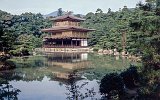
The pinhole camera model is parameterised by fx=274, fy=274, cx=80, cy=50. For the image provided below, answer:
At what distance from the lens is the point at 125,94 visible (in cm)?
1692

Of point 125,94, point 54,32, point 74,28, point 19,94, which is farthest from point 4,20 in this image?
point 125,94

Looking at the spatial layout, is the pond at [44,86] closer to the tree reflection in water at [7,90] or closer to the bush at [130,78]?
the tree reflection in water at [7,90]

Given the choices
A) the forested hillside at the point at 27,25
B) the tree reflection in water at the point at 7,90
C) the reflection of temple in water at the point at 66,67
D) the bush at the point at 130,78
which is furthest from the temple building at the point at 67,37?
the bush at the point at 130,78

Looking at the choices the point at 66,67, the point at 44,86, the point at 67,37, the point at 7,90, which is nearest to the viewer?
the point at 7,90

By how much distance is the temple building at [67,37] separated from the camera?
66.4 metres

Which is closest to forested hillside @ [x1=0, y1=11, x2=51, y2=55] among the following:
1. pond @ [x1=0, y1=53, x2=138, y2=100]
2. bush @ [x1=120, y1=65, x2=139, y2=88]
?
pond @ [x1=0, y1=53, x2=138, y2=100]

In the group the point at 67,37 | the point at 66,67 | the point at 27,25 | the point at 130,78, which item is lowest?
the point at 66,67

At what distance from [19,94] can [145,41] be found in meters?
9.50

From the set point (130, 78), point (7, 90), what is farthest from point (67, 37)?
point (130, 78)

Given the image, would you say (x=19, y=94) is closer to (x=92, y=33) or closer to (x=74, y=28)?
(x=74, y=28)

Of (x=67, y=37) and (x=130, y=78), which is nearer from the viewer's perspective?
(x=130, y=78)

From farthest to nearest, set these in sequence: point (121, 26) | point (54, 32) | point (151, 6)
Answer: point (54, 32), point (121, 26), point (151, 6)

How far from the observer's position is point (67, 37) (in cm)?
6750

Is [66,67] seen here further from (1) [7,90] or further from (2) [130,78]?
(2) [130,78]
